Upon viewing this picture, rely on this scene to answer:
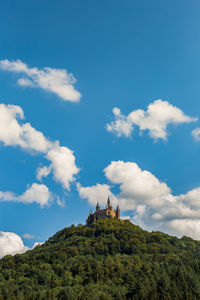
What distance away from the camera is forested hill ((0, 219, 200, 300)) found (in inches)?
4193

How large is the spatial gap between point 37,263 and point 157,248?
7311cm

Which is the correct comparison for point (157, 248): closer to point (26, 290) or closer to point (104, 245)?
point (104, 245)

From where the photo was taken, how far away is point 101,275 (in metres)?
130

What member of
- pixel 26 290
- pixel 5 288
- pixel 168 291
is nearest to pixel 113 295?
pixel 168 291

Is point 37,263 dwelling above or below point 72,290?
above

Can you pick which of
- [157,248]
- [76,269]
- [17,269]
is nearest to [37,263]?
[17,269]

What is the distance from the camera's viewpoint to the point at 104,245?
640ft

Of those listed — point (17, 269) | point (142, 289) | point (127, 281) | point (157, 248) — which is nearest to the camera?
point (142, 289)

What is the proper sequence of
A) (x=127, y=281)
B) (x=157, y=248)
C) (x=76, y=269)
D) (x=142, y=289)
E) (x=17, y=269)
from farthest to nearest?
(x=157, y=248)
(x=17, y=269)
(x=76, y=269)
(x=127, y=281)
(x=142, y=289)

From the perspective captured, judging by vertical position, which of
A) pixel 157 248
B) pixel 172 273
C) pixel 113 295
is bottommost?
pixel 113 295

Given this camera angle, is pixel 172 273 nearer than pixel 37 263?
Yes

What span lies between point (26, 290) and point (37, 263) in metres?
41.9

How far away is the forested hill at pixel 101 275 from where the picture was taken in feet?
349

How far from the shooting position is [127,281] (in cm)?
11962
